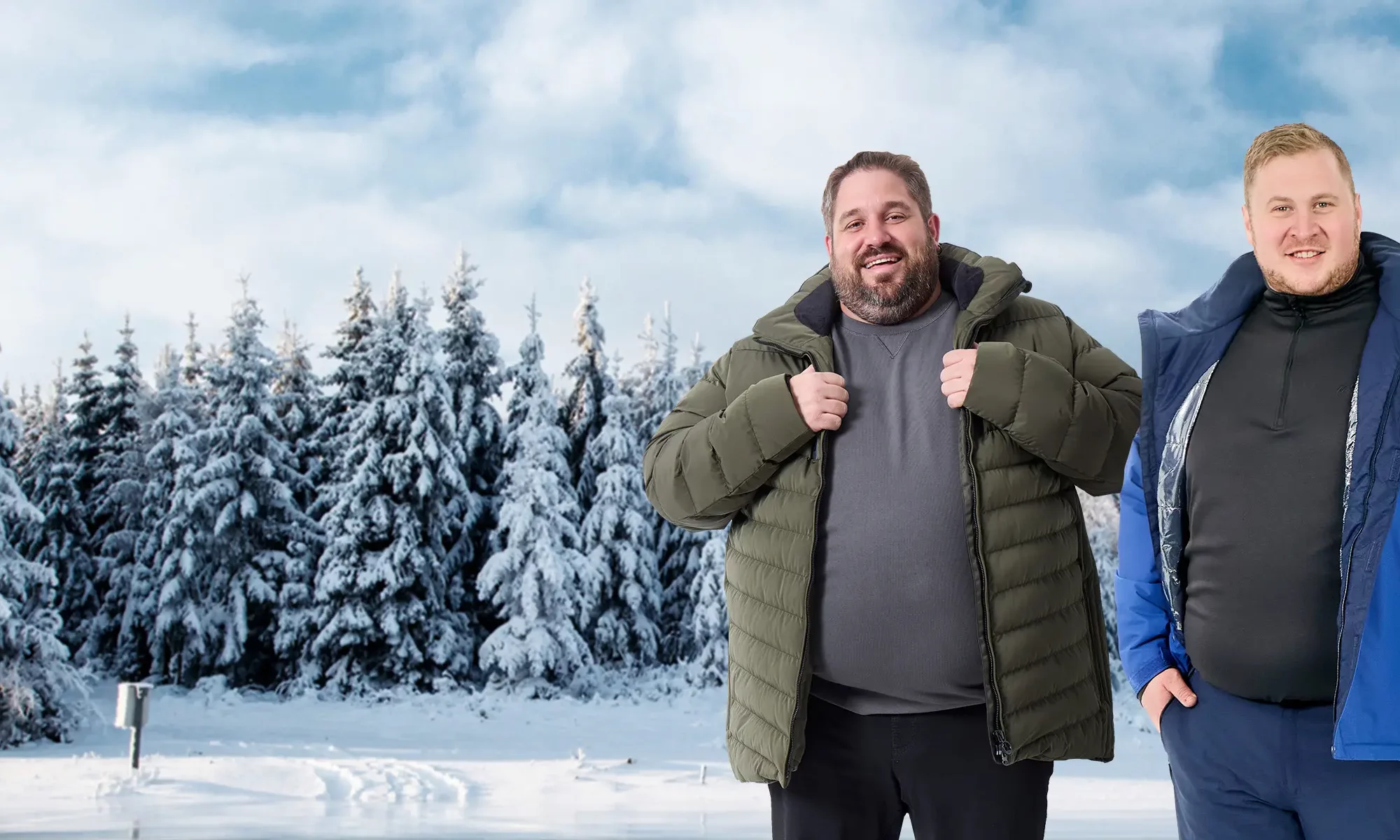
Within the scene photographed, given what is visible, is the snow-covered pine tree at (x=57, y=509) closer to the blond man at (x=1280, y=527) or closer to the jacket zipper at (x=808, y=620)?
the jacket zipper at (x=808, y=620)

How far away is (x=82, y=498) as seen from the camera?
1025 inches

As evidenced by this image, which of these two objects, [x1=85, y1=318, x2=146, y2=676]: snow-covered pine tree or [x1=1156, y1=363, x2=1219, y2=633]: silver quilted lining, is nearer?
[x1=1156, y1=363, x2=1219, y2=633]: silver quilted lining

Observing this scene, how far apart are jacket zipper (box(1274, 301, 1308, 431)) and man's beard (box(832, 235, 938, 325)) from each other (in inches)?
35.1

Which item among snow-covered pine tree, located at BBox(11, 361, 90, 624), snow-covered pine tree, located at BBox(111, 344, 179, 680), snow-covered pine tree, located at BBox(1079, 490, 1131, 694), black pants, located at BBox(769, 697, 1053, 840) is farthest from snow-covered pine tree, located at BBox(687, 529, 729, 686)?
black pants, located at BBox(769, 697, 1053, 840)

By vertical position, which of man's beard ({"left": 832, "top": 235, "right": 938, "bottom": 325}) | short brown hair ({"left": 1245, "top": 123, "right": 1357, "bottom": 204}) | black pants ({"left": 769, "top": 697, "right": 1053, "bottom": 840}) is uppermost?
short brown hair ({"left": 1245, "top": 123, "right": 1357, "bottom": 204})

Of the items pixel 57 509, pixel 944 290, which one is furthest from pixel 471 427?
pixel 944 290

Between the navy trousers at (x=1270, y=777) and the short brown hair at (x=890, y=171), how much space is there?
1.39 metres

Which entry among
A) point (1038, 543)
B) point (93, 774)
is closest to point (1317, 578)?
point (1038, 543)

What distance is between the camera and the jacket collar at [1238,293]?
101 inches

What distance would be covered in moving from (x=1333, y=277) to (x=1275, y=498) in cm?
50

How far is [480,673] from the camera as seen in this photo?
22656 mm

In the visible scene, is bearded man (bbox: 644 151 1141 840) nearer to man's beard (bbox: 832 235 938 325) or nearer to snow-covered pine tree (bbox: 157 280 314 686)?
man's beard (bbox: 832 235 938 325)

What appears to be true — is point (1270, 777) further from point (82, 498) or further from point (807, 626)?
point (82, 498)

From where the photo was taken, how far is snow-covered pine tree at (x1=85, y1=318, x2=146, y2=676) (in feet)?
79.7
